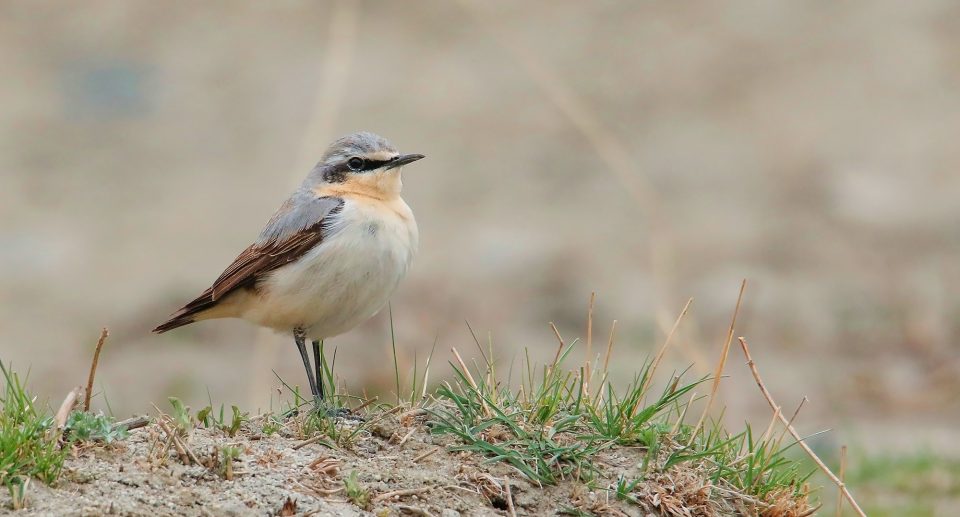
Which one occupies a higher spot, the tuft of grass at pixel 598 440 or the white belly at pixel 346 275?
the white belly at pixel 346 275

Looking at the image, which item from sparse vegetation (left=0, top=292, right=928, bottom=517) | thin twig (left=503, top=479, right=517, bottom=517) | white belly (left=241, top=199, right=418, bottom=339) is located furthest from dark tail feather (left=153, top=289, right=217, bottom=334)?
thin twig (left=503, top=479, right=517, bottom=517)

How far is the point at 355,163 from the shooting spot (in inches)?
288

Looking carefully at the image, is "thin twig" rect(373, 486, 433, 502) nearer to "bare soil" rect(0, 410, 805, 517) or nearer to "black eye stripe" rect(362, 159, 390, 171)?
"bare soil" rect(0, 410, 805, 517)

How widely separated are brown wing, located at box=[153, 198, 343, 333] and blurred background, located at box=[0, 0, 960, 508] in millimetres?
2132

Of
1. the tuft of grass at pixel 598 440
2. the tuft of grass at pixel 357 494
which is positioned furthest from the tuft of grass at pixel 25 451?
the tuft of grass at pixel 598 440

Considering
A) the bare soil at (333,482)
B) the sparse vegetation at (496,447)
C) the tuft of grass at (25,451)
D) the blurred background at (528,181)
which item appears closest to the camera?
the tuft of grass at (25,451)

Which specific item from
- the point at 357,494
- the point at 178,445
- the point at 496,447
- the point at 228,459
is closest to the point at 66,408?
the point at 178,445

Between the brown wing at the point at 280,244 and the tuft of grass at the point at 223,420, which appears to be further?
the brown wing at the point at 280,244

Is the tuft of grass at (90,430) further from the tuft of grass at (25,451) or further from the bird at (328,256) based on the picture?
the bird at (328,256)

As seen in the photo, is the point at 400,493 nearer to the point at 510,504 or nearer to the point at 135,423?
the point at 510,504

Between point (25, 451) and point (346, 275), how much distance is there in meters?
2.08

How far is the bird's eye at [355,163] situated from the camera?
24.0 feet

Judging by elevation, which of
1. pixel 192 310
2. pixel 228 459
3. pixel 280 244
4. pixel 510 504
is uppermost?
pixel 280 244

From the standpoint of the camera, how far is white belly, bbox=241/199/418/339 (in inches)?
266
